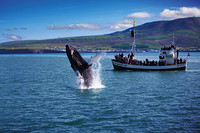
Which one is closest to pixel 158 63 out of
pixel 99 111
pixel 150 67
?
pixel 150 67

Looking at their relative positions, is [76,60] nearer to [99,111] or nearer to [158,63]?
[99,111]

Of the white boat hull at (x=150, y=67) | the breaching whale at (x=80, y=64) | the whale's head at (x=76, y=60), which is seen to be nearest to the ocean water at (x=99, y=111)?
the breaching whale at (x=80, y=64)

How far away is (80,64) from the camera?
26125 millimetres

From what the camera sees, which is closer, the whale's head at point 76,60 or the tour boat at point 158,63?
the whale's head at point 76,60

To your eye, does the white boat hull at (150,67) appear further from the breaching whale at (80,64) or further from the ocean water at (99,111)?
the ocean water at (99,111)

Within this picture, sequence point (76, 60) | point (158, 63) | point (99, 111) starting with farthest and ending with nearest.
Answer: point (158, 63) → point (76, 60) → point (99, 111)

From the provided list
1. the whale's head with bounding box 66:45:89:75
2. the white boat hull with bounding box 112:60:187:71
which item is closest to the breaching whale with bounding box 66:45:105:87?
the whale's head with bounding box 66:45:89:75

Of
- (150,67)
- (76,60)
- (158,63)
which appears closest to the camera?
(76,60)

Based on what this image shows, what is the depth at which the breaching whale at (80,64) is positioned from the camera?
2481cm

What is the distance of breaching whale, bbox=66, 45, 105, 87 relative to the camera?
24806mm

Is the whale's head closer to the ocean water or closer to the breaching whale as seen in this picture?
the breaching whale

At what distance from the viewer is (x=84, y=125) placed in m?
16.7

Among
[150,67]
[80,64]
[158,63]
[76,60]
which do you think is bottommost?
[150,67]

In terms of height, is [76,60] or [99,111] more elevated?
[76,60]
